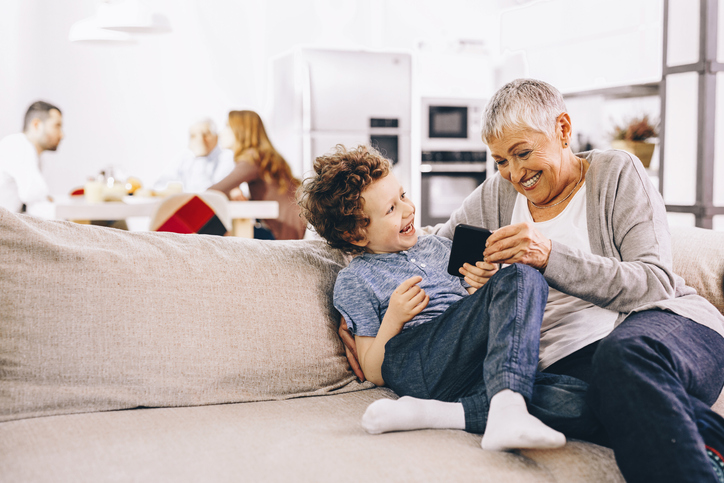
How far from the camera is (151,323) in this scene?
1343 millimetres

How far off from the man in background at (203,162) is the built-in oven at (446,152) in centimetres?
170

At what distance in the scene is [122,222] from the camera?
4582 mm

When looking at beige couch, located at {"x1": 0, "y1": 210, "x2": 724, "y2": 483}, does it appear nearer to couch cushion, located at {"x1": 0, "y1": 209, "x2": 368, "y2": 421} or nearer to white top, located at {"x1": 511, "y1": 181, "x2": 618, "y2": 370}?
couch cushion, located at {"x1": 0, "y1": 209, "x2": 368, "y2": 421}

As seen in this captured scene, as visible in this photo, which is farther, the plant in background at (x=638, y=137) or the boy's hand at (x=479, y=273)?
the plant in background at (x=638, y=137)

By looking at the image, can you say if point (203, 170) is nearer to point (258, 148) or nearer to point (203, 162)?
point (203, 162)

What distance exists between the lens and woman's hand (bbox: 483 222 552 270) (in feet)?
4.13

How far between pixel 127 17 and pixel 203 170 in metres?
1.54

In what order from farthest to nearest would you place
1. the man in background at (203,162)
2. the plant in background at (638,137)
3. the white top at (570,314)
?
the man in background at (203,162)
the plant in background at (638,137)
the white top at (570,314)

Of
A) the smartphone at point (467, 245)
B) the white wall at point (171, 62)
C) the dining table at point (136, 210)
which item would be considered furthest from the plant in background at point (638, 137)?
the smartphone at point (467, 245)

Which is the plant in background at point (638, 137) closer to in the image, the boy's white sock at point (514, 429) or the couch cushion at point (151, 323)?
the couch cushion at point (151, 323)

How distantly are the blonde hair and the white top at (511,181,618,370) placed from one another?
255 centimetres

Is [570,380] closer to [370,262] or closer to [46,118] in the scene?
[370,262]

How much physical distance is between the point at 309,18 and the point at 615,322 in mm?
5112

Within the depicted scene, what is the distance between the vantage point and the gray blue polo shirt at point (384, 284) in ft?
4.73
